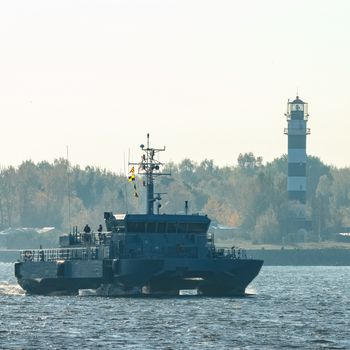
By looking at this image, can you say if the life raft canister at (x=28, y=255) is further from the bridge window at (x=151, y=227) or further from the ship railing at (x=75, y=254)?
the bridge window at (x=151, y=227)

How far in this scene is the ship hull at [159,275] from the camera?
111 metres

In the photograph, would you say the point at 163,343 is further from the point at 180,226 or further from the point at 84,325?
the point at 180,226

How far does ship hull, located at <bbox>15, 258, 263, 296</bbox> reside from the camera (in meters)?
111

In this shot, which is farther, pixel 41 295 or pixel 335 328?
pixel 41 295

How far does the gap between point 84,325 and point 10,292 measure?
47422 mm

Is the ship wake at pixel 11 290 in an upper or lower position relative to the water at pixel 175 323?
upper

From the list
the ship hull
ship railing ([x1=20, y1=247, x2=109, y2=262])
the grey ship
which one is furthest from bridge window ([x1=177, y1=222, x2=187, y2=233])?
ship railing ([x1=20, y1=247, x2=109, y2=262])

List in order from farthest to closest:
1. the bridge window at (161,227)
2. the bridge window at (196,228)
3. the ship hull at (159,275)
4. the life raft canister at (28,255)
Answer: the life raft canister at (28,255), the bridge window at (196,228), the bridge window at (161,227), the ship hull at (159,275)

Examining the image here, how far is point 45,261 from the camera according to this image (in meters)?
123

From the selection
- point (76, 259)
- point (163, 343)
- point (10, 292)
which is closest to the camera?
point (163, 343)

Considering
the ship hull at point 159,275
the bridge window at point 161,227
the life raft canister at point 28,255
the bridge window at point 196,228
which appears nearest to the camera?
the ship hull at point 159,275

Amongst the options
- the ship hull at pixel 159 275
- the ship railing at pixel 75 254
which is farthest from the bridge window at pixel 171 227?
the ship railing at pixel 75 254

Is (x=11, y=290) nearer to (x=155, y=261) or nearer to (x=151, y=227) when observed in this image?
(x=151, y=227)

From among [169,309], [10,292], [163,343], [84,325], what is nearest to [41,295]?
[10,292]
